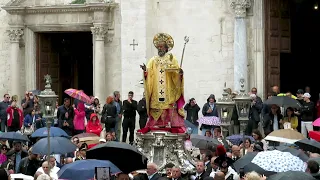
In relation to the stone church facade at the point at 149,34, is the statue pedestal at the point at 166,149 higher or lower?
lower

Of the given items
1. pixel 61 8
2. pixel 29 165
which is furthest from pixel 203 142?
pixel 61 8

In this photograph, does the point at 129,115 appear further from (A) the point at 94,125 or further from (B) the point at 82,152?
(B) the point at 82,152

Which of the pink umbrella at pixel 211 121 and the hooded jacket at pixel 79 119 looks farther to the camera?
the hooded jacket at pixel 79 119

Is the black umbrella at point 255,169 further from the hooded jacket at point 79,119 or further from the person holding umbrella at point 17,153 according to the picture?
the hooded jacket at point 79,119

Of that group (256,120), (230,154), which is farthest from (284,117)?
(230,154)

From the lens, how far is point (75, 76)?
35375mm

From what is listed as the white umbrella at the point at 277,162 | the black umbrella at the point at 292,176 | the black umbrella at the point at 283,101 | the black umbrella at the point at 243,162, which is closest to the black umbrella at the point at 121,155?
the black umbrella at the point at 243,162

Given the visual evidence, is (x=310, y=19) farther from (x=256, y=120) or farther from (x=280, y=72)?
(x=256, y=120)

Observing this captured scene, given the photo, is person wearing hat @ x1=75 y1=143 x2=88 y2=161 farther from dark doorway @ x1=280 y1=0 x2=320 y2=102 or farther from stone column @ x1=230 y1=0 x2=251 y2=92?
dark doorway @ x1=280 y1=0 x2=320 y2=102

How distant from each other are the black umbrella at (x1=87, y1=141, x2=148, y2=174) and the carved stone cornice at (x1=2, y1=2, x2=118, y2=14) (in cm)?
1476

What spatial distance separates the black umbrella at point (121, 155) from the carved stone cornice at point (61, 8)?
14.8 meters

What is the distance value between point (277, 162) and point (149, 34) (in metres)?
15.6

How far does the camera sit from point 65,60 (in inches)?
1369

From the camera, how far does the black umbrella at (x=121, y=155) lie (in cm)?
1611
